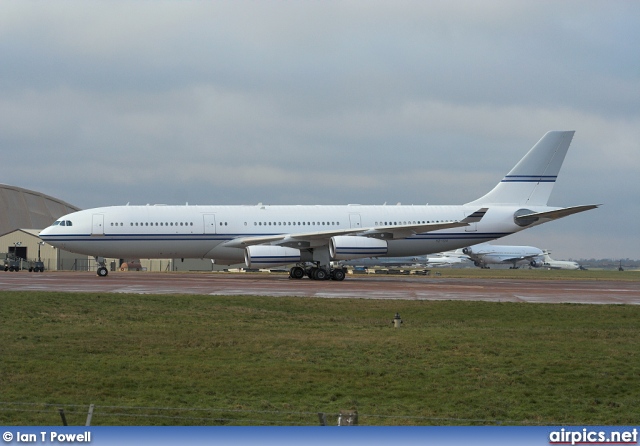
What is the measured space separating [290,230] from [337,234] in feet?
15.9

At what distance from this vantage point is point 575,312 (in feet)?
86.3

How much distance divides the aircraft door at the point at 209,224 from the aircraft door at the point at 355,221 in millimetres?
8512

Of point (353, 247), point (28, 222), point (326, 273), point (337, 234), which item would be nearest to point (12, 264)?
point (326, 273)

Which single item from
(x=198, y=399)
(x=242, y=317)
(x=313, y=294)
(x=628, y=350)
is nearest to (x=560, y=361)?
(x=628, y=350)

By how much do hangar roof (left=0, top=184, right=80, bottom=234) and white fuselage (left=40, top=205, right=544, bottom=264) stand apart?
57.0 metres

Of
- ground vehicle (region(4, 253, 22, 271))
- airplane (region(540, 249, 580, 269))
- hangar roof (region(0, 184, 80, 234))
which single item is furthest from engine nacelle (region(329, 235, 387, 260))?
airplane (region(540, 249, 580, 269))

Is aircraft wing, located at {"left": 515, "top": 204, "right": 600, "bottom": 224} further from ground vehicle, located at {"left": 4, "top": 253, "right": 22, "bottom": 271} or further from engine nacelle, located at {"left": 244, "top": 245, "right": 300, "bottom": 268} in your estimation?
ground vehicle, located at {"left": 4, "top": 253, "right": 22, "bottom": 271}

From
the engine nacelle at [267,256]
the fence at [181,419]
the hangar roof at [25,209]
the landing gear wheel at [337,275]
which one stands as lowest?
the fence at [181,419]

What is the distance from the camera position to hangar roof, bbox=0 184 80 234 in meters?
101

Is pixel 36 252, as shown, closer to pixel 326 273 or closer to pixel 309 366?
pixel 326 273

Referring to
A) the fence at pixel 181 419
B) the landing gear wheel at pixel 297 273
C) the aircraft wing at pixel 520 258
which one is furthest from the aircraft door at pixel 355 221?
the aircraft wing at pixel 520 258
